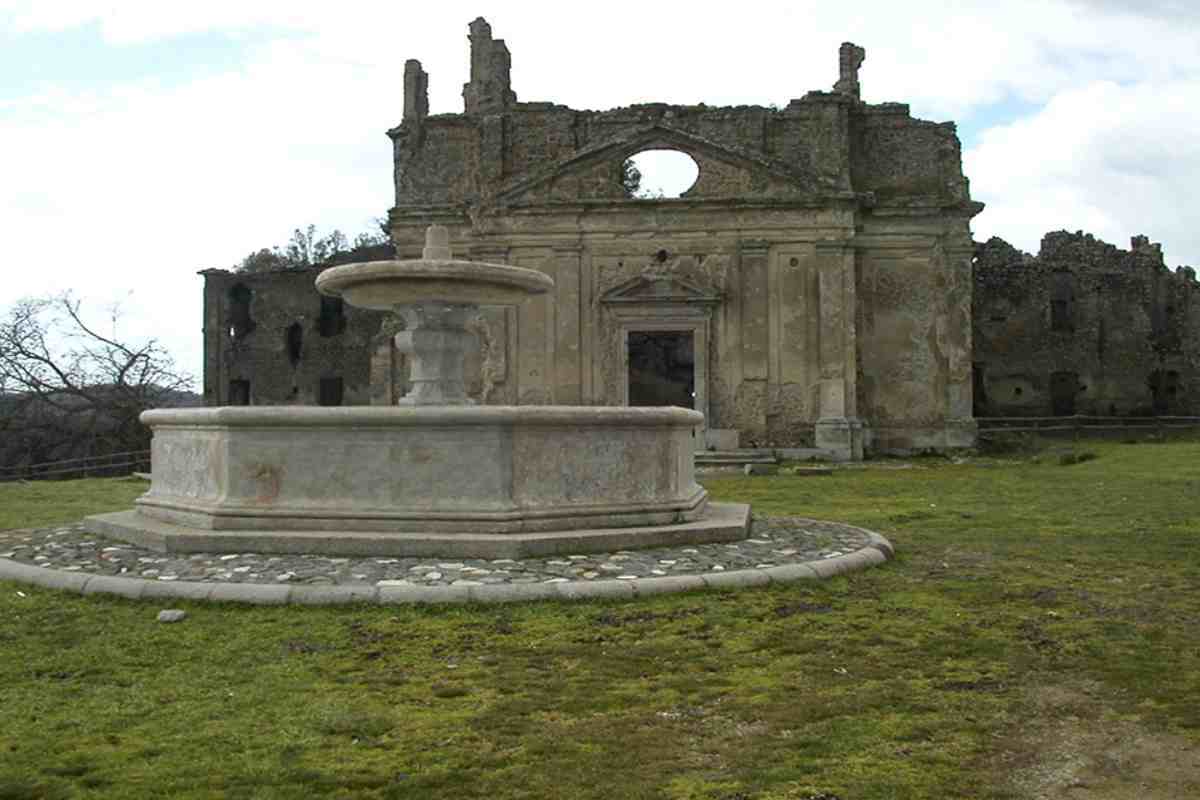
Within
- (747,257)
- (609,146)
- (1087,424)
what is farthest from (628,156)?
(1087,424)

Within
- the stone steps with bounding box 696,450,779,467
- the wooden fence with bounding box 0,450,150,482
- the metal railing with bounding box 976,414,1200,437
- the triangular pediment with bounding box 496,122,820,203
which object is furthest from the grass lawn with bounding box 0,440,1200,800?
the metal railing with bounding box 976,414,1200,437

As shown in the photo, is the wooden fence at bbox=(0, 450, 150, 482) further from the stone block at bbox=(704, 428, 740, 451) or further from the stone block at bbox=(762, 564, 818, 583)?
the stone block at bbox=(762, 564, 818, 583)

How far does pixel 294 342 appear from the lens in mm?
39062

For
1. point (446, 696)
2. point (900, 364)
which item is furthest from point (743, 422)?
point (446, 696)

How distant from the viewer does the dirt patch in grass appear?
3713mm

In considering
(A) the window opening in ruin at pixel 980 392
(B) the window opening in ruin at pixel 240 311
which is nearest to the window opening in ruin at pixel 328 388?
(B) the window opening in ruin at pixel 240 311

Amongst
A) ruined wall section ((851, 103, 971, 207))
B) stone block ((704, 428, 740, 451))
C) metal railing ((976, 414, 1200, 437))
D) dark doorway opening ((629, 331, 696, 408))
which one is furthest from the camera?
metal railing ((976, 414, 1200, 437))

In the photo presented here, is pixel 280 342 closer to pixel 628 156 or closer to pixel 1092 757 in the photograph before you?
pixel 628 156

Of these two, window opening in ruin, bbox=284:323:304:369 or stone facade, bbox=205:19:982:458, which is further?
window opening in ruin, bbox=284:323:304:369

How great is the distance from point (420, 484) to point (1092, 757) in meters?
Result: 5.12

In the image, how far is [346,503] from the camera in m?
8.24

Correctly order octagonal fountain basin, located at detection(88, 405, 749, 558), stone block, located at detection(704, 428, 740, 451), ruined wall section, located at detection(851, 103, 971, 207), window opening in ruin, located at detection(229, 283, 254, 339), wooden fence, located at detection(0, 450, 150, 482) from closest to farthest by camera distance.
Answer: octagonal fountain basin, located at detection(88, 405, 749, 558)
stone block, located at detection(704, 428, 740, 451)
ruined wall section, located at detection(851, 103, 971, 207)
wooden fence, located at detection(0, 450, 150, 482)
window opening in ruin, located at detection(229, 283, 254, 339)

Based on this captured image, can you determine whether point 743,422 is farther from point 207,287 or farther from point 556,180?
point 207,287

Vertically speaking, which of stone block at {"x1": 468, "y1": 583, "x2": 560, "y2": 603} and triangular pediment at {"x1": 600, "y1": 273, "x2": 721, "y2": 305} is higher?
triangular pediment at {"x1": 600, "y1": 273, "x2": 721, "y2": 305}
